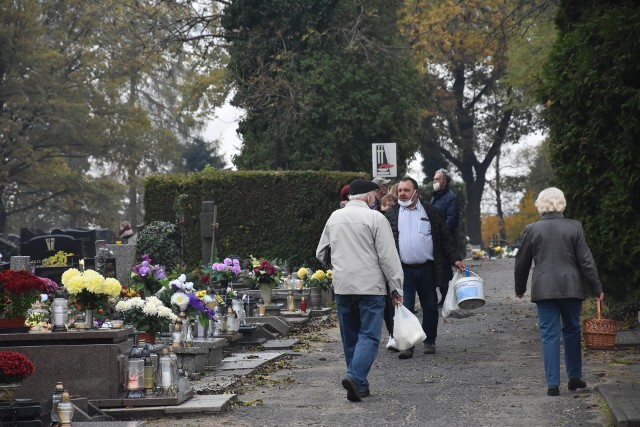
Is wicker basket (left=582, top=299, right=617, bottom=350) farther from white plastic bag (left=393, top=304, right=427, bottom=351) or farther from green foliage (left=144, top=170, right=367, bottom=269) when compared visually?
green foliage (left=144, top=170, right=367, bottom=269)

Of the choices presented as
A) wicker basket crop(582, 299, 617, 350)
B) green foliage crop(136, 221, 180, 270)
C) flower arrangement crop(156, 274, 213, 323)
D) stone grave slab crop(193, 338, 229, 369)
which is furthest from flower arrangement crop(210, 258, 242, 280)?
green foliage crop(136, 221, 180, 270)

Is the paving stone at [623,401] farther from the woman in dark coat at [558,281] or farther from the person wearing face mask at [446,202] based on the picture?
the person wearing face mask at [446,202]

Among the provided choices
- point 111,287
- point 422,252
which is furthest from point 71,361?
point 422,252

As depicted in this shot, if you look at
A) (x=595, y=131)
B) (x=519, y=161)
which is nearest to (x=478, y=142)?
(x=519, y=161)

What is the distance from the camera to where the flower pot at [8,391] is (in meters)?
8.01

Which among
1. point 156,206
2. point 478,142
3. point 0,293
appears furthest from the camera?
point 478,142

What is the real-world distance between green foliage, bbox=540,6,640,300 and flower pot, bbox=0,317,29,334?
7118 millimetres

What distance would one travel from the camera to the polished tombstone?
9367 millimetres

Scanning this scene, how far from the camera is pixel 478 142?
6088 cm

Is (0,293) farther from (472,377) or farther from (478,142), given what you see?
(478,142)

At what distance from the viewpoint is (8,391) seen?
803cm

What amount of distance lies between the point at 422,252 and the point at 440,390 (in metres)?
2.99

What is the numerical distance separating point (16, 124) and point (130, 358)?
4188cm

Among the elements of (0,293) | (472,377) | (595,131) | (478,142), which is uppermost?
(478,142)
